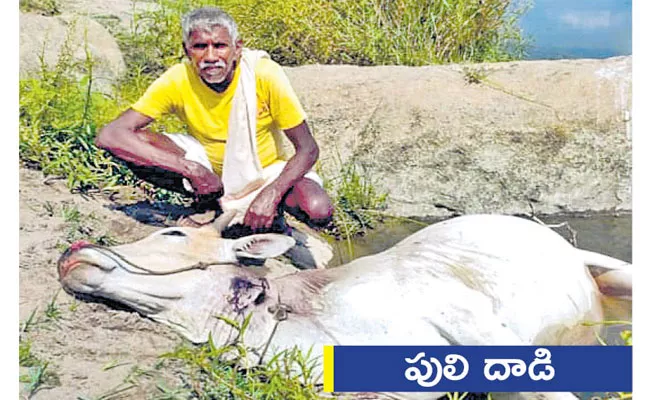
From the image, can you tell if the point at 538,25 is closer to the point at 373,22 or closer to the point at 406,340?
the point at 373,22

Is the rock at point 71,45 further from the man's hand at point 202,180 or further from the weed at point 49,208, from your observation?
the man's hand at point 202,180

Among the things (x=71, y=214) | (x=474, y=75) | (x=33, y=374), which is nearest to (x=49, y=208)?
(x=71, y=214)

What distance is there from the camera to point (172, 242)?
2734mm

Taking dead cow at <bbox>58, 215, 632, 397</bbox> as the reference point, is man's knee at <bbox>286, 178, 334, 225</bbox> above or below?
above

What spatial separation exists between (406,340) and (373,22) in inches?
61.2

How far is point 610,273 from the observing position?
291 centimetres

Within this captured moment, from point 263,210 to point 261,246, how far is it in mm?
216

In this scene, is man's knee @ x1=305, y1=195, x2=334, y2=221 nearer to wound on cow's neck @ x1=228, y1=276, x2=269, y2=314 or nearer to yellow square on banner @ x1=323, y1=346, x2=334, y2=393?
wound on cow's neck @ x1=228, y1=276, x2=269, y2=314

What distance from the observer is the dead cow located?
2.61 m

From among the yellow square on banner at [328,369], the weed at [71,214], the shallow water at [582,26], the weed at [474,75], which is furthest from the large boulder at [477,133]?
the yellow square on banner at [328,369]

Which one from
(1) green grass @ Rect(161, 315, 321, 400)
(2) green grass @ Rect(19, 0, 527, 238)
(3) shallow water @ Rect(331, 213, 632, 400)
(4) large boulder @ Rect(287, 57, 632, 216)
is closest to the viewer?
(1) green grass @ Rect(161, 315, 321, 400)

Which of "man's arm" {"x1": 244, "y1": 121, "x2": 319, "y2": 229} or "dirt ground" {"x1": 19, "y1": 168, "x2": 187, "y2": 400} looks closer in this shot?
"dirt ground" {"x1": 19, "y1": 168, "x2": 187, "y2": 400}

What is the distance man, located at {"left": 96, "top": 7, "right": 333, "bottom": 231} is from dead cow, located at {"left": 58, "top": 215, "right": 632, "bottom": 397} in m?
0.28

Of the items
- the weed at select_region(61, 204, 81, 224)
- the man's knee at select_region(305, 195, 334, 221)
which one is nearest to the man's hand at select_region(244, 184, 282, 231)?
the man's knee at select_region(305, 195, 334, 221)
